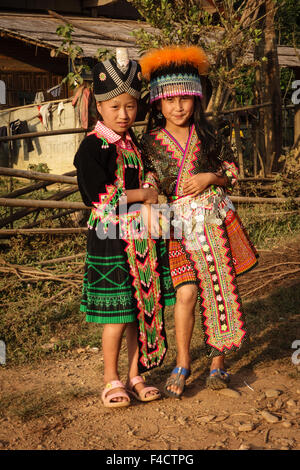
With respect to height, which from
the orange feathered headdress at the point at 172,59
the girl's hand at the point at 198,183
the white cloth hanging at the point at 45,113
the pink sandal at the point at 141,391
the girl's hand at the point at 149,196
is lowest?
the pink sandal at the point at 141,391

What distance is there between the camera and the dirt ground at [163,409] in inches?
85.7

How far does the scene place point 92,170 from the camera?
7.72 feet

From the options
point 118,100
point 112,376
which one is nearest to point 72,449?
point 112,376

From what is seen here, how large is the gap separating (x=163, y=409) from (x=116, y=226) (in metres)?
0.89

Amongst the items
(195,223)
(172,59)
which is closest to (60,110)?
(172,59)

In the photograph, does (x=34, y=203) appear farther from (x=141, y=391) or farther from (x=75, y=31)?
(x=75, y=31)

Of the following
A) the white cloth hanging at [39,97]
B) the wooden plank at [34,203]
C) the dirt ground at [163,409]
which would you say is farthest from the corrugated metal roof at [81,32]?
the dirt ground at [163,409]

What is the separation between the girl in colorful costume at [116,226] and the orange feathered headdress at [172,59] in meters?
0.13

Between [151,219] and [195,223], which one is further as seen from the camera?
[195,223]

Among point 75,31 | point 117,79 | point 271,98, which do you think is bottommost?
point 117,79

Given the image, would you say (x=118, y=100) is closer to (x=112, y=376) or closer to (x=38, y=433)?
(x=112, y=376)

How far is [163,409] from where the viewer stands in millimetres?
2490

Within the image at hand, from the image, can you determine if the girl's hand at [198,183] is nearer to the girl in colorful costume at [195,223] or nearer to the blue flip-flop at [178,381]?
the girl in colorful costume at [195,223]
